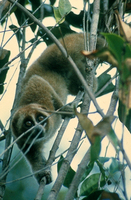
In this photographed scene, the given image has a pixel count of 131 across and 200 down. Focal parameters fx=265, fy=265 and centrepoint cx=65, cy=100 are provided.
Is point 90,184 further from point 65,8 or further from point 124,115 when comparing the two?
point 65,8

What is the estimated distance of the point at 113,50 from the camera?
1.10 metres

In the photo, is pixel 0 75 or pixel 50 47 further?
pixel 50 47

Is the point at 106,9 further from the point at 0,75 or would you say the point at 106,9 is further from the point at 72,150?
the point at 72,150

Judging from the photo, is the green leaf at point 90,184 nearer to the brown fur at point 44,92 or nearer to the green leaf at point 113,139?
the brown fur at point 44,92

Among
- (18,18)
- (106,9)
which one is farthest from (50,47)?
(106,9)

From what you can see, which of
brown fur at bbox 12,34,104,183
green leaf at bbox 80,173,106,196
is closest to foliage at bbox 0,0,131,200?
green leaf at bbox 80,173,106,196

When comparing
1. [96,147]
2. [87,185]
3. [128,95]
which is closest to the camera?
Result: [128,95]

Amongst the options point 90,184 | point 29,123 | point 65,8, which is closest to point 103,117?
point 90,184

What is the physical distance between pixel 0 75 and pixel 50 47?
1072mm

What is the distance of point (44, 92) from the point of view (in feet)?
12.0

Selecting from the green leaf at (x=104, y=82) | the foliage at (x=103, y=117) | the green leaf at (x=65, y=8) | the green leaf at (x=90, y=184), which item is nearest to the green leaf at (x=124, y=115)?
the foliage at (x=103, y=117)

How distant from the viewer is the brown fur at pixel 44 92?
342 centimetres

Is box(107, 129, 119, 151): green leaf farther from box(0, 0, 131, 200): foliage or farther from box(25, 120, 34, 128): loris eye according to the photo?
box(25, 120, 34, 128): loris eye

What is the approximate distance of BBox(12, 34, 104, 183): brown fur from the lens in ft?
11.2
